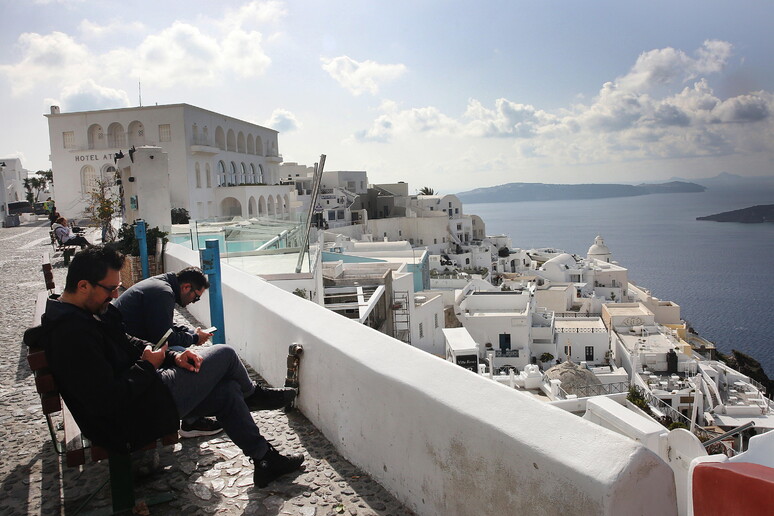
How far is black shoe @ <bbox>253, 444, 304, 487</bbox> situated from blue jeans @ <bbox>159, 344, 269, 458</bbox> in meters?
0.05

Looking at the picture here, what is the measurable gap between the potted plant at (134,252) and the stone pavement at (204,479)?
5.99m

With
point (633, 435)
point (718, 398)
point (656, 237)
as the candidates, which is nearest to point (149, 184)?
point (633, 435)

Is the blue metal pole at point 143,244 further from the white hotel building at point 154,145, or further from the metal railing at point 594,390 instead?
the white hotel building at point 154,145

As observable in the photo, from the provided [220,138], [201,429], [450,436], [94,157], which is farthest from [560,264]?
[450,436]

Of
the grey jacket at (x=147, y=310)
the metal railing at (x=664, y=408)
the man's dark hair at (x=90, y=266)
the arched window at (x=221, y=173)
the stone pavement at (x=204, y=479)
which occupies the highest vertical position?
the arched window at (x=221, y=173)

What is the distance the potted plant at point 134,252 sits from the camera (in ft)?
33.3

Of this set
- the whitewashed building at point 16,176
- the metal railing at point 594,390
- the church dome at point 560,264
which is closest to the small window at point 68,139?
the whitewashed building at point 16,176

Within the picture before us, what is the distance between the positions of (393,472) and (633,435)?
1314mm

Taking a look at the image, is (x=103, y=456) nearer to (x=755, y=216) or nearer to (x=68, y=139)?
(x=68, y=139)

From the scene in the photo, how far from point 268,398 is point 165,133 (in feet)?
134

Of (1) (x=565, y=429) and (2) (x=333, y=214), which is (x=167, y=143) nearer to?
(2) (x=333, y=214)

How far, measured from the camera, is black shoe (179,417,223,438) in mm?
3827

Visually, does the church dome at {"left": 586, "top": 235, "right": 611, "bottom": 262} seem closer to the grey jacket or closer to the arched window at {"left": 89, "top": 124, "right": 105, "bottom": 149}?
the arched window at {"left": 89, "top": 124, "right": 105, "bottom": 149}

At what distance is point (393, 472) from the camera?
3.07 meters
